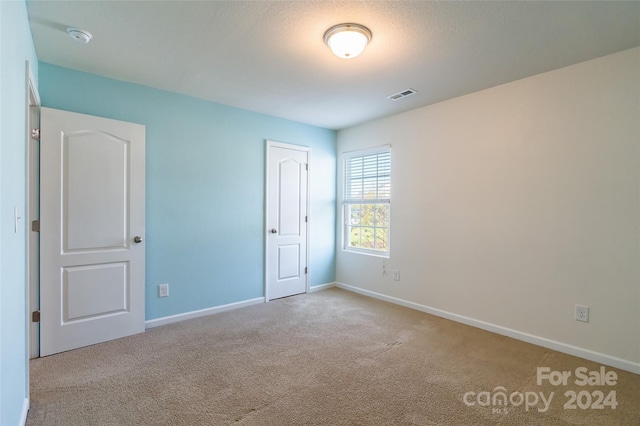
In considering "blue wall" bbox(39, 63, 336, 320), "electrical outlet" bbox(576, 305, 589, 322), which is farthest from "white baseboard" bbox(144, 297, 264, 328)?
"electrical outlet" bbox(576, 305, 589, 322)

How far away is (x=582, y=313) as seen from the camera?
2625 millimetres

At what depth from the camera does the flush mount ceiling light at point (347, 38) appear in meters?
2.11

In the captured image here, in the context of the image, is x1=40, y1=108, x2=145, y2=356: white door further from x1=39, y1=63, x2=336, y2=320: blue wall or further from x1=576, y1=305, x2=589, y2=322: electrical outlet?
x1=576, y1=305, x2=589, y2=322: electrical outlet

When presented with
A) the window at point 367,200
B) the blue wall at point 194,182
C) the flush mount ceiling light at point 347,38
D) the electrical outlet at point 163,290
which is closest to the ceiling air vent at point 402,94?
the window at point 367,200

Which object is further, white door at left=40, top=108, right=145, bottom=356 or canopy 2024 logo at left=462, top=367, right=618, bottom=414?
white door at left=40, top=108, right=145, bottom=356

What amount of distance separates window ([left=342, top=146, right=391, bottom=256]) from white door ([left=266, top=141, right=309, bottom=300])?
718 millimetres

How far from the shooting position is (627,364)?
94.5 inches

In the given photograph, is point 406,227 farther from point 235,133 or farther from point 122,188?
point 122,188

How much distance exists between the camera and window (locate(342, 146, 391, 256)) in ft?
14.1

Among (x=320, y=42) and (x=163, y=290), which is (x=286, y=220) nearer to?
(x=163, y=290)

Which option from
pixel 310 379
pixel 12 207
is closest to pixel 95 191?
pixel 12 207

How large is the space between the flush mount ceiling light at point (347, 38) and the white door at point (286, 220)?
209 centimetres

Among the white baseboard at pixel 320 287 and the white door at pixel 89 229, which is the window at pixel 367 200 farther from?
the white door at pixel 89 229

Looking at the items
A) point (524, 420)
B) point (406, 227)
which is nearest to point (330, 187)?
point (406, 227)
